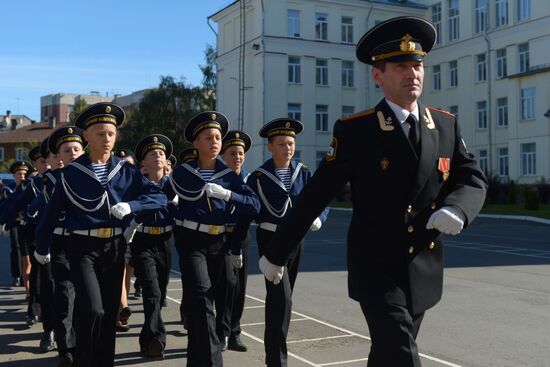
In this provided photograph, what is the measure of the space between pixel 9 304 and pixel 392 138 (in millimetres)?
8260

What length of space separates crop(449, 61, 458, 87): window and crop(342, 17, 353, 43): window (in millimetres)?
7673

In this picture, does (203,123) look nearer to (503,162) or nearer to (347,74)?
(503,162)

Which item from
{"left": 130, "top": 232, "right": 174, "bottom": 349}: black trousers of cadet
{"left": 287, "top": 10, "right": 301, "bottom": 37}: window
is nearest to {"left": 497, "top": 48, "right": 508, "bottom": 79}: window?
{"left": 287, "top": 10, "right": 301, "bottom": 37}: window

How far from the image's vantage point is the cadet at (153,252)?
7.22 metres

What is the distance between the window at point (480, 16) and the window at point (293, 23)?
1230 cm

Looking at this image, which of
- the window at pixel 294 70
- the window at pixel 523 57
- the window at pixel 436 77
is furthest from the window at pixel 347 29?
the window at pixel 523 57

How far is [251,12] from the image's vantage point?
52781 millimetres

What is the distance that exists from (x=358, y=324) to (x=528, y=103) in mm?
37246

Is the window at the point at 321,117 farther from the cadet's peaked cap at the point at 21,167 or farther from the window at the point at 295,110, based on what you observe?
the cadet's peaked cap at the point at 21,167

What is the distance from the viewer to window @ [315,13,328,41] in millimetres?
53062

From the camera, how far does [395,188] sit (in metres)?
3.77

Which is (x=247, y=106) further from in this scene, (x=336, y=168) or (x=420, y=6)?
(x=336, y=168)

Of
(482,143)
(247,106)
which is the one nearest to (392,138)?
(482,143)

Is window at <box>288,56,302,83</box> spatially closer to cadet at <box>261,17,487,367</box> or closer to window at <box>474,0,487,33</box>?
window at <box>474,0,487,33</box>
